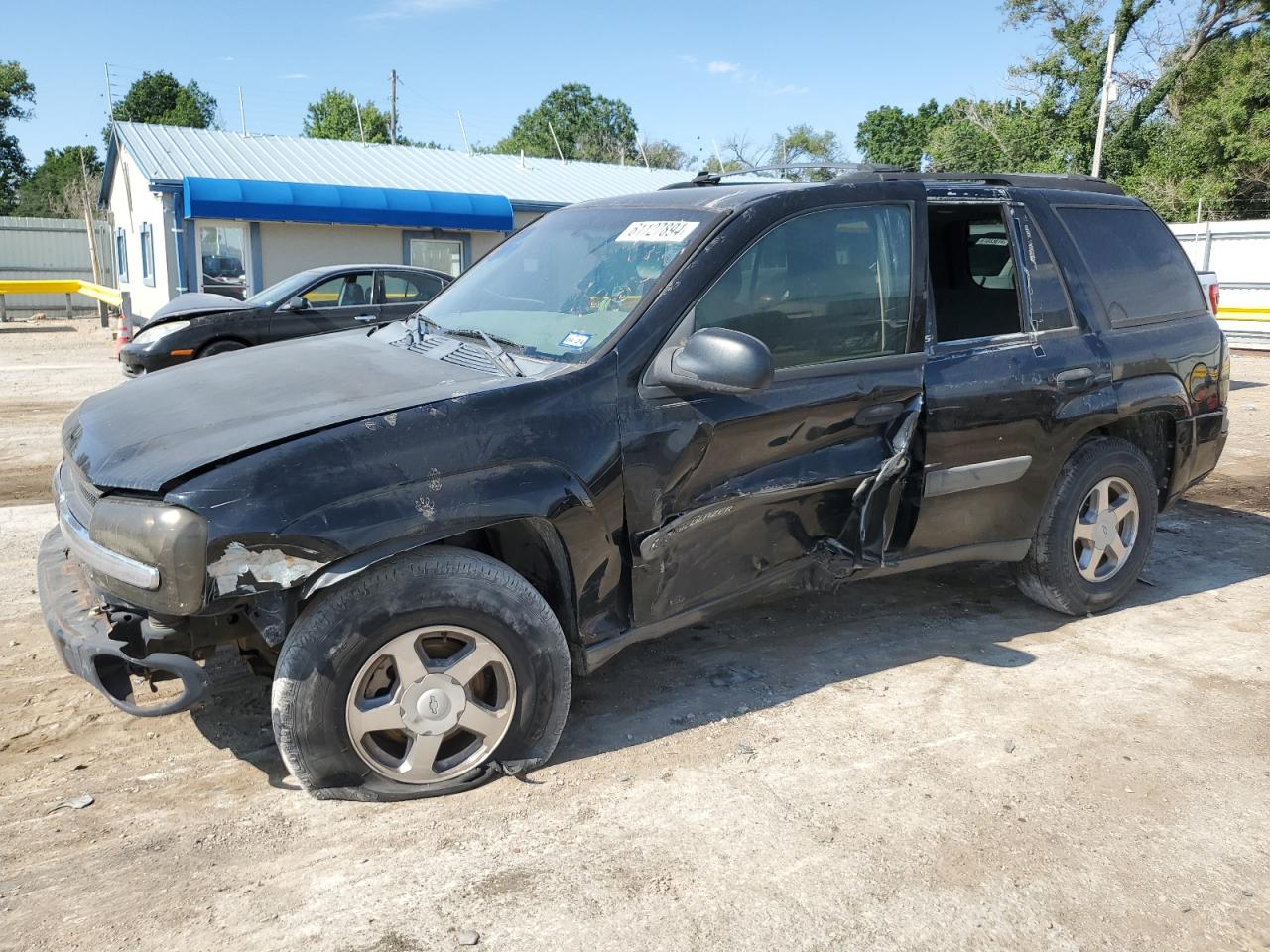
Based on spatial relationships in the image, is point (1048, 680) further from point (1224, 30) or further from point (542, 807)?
point (1224, 30)

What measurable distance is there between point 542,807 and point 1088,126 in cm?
3599

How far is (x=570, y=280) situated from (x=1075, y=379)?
2.28 meters

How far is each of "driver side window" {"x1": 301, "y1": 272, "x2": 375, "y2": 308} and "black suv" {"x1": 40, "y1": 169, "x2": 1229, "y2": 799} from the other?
298 inches

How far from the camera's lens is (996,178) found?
4.56 meters

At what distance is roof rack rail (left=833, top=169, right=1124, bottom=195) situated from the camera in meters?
4.12

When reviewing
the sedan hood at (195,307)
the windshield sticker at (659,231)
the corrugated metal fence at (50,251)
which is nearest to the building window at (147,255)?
the corrugated metal fence at (50,251)

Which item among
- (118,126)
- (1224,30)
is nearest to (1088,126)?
(1224,30)

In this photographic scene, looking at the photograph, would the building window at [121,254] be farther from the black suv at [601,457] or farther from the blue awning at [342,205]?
the black suv at [601,457]

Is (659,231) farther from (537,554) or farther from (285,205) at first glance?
(285,205)

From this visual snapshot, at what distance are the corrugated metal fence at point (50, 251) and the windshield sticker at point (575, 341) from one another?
1183 inches

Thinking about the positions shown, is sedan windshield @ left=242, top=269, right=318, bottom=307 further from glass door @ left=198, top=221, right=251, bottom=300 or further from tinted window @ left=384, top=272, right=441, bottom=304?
glass door @ left=198, top=221, right=251, bottom=300

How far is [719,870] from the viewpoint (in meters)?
2.83

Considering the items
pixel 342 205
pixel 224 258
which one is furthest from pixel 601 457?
pixel 224 258

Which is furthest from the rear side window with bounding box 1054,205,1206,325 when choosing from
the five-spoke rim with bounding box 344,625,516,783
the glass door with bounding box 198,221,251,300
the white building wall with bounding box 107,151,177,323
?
A: the glass door with bounding box 198,221,251,300
